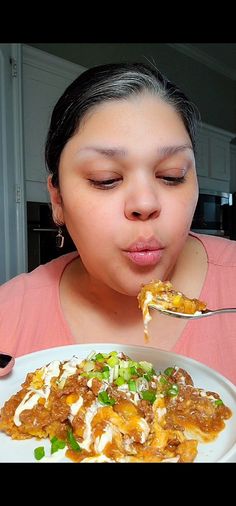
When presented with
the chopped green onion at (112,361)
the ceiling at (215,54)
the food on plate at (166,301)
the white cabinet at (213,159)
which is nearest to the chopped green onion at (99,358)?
the chopped green onion at (112,361)

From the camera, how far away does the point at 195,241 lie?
129 cm

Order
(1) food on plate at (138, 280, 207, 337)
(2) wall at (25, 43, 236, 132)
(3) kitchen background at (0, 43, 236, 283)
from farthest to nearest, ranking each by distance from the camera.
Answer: (2) wall at (25, 43, 236, 132) → (3) kitchen background at (0, 43, 236, 283) → (1) food on plate at (138, 280, 207, 337)

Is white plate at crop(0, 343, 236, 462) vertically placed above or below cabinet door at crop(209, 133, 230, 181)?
below

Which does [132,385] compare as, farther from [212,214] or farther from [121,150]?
[212,214]

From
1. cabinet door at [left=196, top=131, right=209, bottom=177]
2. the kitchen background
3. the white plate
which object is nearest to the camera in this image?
the white plate

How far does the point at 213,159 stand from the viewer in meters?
5.66

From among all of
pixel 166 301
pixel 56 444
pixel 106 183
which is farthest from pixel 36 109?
pixel 56 444

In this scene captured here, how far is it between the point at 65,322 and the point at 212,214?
426cm

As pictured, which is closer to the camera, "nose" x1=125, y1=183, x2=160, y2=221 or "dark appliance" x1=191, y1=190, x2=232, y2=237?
"nose" x1=125, y1=183, x2=160, y2=221

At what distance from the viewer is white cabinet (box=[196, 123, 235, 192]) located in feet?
17.7

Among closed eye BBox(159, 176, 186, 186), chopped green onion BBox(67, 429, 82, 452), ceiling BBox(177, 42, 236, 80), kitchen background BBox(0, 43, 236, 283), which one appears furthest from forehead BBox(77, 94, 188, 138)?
ceiling BBox(177, 42, 236, 80)

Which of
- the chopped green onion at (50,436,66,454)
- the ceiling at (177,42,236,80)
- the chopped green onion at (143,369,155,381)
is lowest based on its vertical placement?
the chopped green onion at (50,436,66,454)

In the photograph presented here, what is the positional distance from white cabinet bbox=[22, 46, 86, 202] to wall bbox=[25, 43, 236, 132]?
165 millimetres

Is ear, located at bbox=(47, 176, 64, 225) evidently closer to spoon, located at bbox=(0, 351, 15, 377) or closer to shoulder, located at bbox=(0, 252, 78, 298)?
shoulder, located at bbox=(0, 252, 78, 298)
